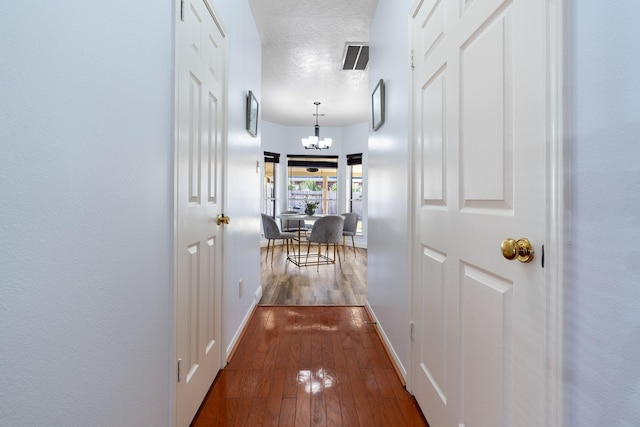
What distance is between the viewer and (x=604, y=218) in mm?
571

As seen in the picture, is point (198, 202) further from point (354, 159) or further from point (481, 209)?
point (354, 159)

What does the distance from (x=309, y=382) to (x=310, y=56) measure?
3463mm

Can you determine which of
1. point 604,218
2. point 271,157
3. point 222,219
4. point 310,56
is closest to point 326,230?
point 310,56

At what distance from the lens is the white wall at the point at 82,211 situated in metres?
0.58

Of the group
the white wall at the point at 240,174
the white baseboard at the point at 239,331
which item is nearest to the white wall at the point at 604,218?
the white wall at the point at 240,174

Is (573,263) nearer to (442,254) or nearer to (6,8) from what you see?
(442,254)

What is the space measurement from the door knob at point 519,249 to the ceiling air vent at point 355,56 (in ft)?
10.2

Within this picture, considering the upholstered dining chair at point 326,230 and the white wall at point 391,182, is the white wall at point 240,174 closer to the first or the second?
the white wall at point 391,182

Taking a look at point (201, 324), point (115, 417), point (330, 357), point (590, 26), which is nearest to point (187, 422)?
point (201, 324)

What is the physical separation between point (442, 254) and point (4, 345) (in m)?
1.31

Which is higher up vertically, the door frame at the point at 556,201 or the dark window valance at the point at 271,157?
the dark window valance at the point at 271,157

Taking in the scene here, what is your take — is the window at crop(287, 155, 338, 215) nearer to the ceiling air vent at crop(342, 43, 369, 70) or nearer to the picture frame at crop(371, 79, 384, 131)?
the ceiling air vent at crop(342, 43, 369, 70)

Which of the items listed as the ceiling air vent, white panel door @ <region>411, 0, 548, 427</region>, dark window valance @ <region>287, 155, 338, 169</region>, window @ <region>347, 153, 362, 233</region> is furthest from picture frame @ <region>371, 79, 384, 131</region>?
dark window valance @ <region>287, 155, 338, 169</region>

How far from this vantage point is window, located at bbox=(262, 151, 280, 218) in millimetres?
6773
